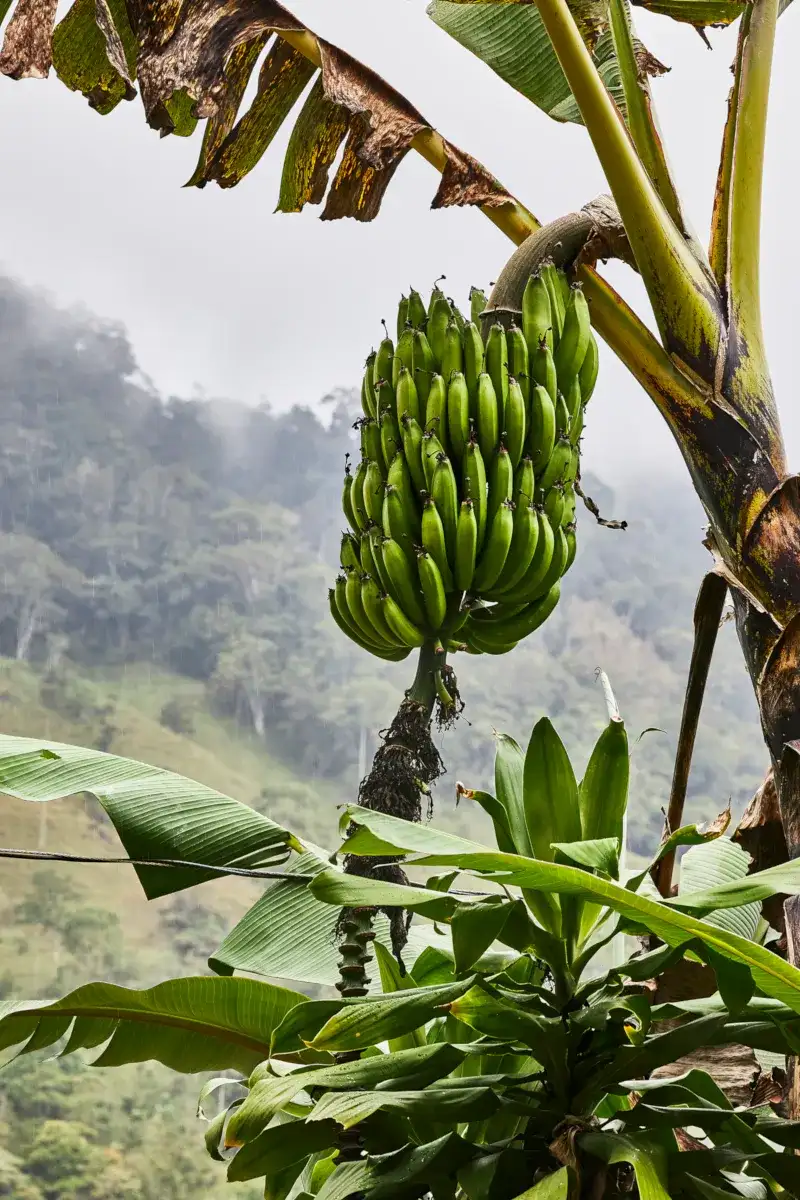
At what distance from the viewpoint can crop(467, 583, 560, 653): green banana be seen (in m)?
0.83

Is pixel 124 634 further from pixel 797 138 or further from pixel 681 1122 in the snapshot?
pixel 681 1122

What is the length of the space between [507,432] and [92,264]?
288cm

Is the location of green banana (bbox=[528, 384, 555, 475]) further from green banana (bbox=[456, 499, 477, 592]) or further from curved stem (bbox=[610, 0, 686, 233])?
curved stem (bbox=[610, 0, 686, 233])

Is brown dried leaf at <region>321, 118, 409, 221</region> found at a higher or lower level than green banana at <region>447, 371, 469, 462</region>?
higher

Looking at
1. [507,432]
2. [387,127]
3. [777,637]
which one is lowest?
→ [777,637]

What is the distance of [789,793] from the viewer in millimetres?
625

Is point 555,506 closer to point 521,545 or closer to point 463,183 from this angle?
point 521,545

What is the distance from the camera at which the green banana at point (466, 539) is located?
749mm

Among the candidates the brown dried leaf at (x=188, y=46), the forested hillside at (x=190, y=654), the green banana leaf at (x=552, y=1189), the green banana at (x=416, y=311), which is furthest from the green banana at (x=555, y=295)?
the forested hillside at (x=190, y=654)

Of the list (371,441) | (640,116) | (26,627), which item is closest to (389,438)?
(371,441)

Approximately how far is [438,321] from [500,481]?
0.55 feet

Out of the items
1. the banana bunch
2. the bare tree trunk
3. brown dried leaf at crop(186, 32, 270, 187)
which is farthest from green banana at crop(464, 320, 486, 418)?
the bare tree trunk

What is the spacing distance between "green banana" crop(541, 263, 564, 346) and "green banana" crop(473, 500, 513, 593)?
190mm

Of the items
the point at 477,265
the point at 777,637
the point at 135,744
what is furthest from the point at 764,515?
the point at 477,265
